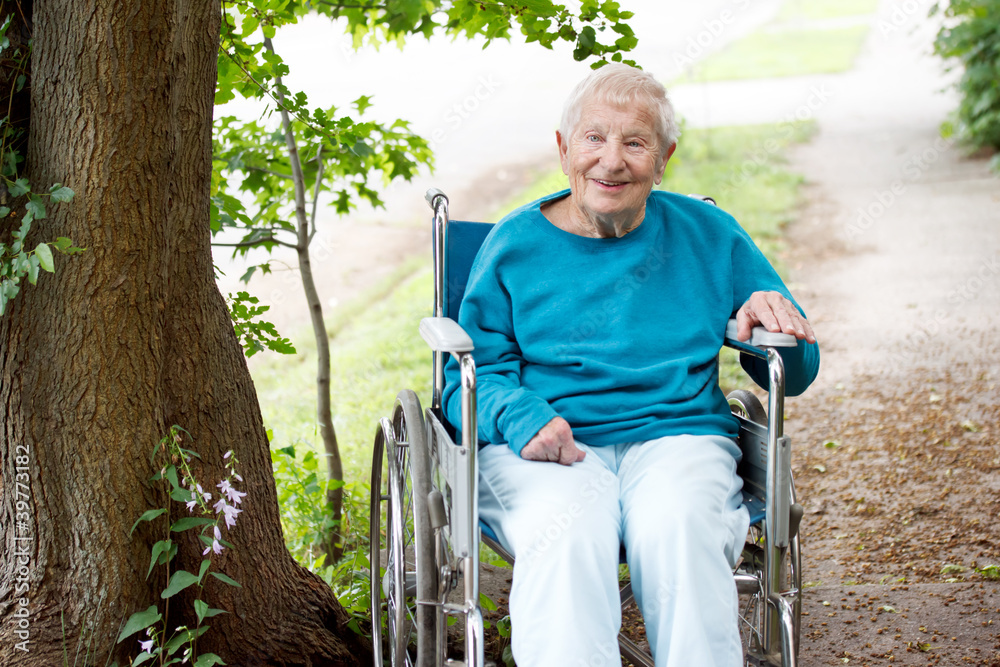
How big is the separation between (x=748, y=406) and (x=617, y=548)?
66 centimetres

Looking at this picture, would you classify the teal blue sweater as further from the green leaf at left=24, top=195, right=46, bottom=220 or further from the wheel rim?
the green leaf at left=24, top=195, right=46, bottom=220

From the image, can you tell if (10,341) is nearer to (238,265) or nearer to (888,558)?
(888,558)

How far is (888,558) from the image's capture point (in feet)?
9.62

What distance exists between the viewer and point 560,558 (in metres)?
1.62

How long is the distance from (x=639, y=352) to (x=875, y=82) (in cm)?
1439

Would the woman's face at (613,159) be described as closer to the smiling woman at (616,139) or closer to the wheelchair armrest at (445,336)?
the smiling woman at (616,139)

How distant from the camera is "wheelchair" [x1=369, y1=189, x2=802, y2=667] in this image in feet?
5.45

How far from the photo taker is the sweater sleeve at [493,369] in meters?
1.85

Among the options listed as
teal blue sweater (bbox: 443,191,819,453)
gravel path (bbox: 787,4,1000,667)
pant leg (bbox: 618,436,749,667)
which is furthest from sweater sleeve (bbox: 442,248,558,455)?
gravel path (bbox: 787,4,1000,667)

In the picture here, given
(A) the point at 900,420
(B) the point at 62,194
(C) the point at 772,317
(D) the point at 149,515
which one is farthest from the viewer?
(A) the point at 900,420

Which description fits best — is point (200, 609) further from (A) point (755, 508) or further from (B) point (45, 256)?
(A) point (755, 508)

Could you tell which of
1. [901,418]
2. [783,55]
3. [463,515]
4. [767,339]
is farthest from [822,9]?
[463,515]

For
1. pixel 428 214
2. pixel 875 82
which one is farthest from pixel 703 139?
pixel 875 82

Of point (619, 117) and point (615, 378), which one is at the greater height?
point (619, 117)
